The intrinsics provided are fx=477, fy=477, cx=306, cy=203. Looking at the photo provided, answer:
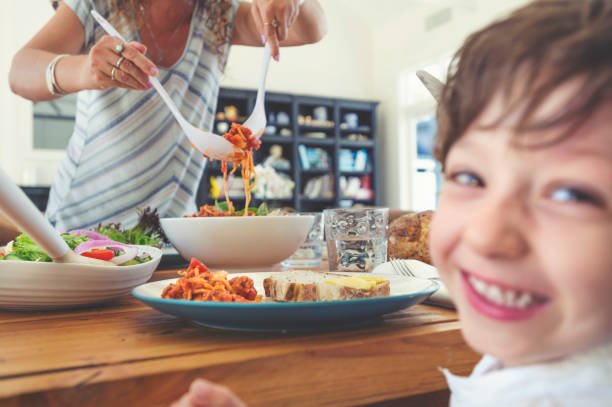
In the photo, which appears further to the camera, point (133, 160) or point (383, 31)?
point (383, 31)

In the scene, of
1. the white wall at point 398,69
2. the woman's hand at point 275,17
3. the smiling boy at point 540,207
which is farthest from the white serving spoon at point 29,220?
the white wall at point 398,69

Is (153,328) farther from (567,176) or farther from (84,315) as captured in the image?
(567,176)

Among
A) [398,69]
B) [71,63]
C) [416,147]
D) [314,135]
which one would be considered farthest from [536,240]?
[398,69]

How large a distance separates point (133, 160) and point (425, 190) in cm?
493

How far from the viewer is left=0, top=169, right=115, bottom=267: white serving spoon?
0.41 m

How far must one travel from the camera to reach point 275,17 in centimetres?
112

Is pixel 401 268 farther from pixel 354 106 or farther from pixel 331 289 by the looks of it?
pixel 354 106

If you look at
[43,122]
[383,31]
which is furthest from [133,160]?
[383,31]

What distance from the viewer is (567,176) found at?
0.27 metres

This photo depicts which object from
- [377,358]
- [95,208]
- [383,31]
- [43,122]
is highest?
[383,31]

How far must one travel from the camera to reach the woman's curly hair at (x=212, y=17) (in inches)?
54.0

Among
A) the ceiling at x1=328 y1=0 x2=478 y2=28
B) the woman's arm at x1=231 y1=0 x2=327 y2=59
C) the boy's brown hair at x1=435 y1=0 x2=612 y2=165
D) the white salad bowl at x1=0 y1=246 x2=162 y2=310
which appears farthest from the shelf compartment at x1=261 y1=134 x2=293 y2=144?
the boy's brown hair at x1=435 y1=0 x2=612 y2=165

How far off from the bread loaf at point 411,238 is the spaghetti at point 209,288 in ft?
1.53

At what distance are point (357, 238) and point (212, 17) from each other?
0.93m
